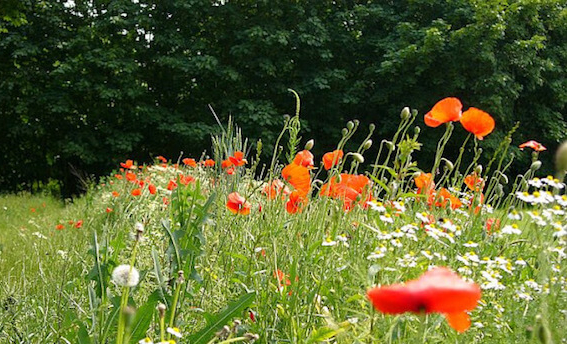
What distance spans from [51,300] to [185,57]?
11.4m

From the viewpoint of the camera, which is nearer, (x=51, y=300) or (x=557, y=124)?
(x=51, y=300)

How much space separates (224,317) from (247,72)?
488 inches

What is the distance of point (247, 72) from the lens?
13.4m

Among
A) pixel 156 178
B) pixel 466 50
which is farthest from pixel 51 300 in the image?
pixel 466 50

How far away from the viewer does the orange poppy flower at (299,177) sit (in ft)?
5.63

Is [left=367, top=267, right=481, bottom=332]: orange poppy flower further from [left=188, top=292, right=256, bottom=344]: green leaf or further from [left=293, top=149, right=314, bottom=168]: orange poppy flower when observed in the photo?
[left=293, top=149, right=314, bottom=168]: orange poppy flower

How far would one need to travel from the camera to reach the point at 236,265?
2004 millimetres

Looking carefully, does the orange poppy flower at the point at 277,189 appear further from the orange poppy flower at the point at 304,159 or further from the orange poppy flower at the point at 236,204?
the orange poppy flower at the point at 236,204

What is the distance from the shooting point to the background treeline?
12156mm

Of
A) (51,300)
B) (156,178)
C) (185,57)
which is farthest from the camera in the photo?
(185,57)

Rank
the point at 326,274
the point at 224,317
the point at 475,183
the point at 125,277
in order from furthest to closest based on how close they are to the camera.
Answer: the point at 475,183
the point at 326,274
the point at 224,317
the point at 125,277

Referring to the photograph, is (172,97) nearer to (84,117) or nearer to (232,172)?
(84,117)

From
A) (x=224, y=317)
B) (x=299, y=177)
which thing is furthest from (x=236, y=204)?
(x=224, y=317)

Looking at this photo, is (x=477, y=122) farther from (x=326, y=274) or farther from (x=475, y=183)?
(x=326, y=274)
